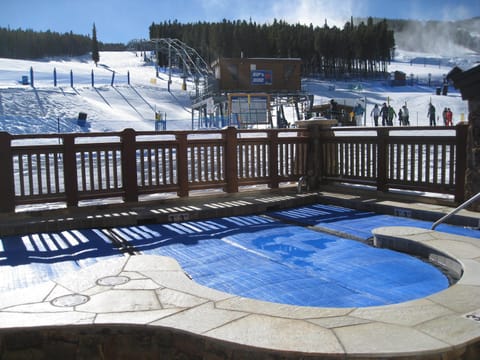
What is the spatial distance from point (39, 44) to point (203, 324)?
116576 mm

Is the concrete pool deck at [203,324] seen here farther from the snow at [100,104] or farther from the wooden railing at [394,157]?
the snow at [100,104]

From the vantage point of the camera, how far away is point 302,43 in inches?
3669

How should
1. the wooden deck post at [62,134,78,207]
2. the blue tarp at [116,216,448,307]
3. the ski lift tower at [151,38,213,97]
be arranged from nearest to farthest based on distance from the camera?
the blue tarp at [116,216,448,307] < the wooden deck post at [62,134,78,207] < the ski lift tower at [151,38,213,97]

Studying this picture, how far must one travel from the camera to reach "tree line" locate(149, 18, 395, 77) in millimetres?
89625

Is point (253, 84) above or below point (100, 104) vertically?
above

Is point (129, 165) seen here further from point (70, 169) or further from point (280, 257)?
point (280, 257)

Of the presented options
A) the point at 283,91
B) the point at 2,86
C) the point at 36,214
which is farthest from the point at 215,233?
the point at 2,86

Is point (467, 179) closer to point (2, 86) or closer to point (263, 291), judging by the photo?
point (263, 291)

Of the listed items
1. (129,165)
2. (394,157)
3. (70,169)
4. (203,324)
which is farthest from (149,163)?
(203,324)

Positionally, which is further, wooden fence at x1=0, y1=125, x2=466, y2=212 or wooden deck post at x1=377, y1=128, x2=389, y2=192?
wooden deck post at x1=377, y1=128, x2=389, y2=192

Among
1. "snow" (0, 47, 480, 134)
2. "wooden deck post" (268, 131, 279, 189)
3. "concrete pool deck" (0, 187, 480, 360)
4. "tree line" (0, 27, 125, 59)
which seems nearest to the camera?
"concrete pool deck" (0, 187, 480, 360)

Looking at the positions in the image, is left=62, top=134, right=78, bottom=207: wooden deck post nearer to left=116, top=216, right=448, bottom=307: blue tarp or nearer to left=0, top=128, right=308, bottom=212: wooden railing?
left=0, top=128, right=308, bottom=212: wooden railing

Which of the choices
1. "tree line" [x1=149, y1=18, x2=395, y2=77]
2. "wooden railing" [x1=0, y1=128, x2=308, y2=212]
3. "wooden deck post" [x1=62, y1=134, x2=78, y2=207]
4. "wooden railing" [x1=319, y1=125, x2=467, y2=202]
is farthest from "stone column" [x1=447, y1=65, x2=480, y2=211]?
"tree line" [x1=149, y1=18, x2=395, y2=77]

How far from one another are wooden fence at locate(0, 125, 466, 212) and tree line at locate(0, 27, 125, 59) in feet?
347
